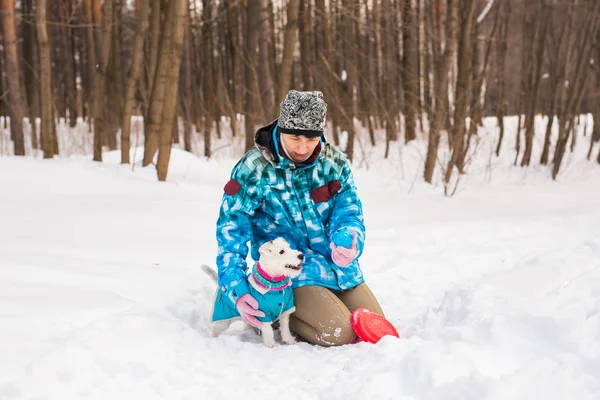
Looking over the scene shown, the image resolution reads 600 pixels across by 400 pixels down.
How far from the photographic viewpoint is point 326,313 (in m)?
3.38

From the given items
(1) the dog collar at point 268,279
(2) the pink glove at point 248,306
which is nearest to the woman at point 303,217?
(2) the pink glove at point 248,306

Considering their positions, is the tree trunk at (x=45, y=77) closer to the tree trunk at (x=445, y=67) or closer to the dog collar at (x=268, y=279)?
the tree trunk at (x=445, y=67)

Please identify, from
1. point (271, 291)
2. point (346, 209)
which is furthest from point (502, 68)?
point (271, 291)

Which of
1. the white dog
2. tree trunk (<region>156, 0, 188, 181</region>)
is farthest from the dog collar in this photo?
tree trunk (<region>156, 0, 188, 181</region>)

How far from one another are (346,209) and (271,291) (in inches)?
27.7

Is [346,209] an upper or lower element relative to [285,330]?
upper

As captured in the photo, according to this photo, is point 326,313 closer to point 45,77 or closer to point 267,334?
point 267,334

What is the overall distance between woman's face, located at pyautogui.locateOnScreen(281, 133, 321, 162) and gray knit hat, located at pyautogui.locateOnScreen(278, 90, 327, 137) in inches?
1.1

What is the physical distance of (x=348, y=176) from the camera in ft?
11.7

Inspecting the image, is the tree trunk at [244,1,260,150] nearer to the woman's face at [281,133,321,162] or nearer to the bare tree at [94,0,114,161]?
the bare tree at [94,0,114,161]

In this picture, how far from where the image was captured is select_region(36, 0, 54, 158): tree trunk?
27.7ft

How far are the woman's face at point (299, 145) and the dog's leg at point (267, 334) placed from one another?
0.99 meters

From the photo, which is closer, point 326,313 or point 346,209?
point 326,313

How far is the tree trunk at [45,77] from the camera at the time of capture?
8.45 m
